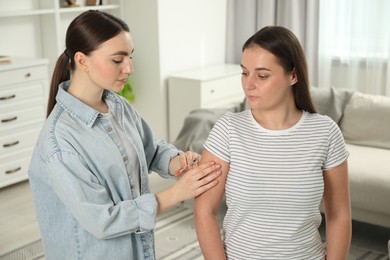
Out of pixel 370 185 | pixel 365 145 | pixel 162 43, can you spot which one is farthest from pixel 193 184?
pixel 162 43

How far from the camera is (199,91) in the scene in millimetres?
4938

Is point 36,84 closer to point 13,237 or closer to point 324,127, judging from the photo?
point 13,237

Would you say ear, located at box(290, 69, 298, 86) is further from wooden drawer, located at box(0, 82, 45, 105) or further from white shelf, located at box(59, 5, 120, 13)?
white shelf, located at box(59, 5, 120, 13)

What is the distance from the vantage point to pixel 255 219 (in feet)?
5.08

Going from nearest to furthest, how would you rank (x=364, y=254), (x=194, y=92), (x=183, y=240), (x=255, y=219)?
(x=255, y=219) → (x=364, y=254) → (x=183, y=240) → (x=194, y=92)

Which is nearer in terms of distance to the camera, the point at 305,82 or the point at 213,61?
the point at 305,82

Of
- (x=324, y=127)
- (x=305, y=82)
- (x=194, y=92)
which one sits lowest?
(x=194, y=92)

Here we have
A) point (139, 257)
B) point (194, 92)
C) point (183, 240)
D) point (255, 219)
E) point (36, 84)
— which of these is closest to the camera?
point (255, 219)

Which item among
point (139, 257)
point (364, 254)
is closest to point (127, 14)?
point (364, 254)

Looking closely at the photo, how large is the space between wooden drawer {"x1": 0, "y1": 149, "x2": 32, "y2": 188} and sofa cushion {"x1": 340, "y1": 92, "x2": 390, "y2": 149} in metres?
2.24

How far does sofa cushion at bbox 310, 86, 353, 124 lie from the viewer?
13.2ft

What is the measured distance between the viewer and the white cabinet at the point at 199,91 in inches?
195

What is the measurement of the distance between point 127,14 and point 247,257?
393 cm

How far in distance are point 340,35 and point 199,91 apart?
1251 millimetres
